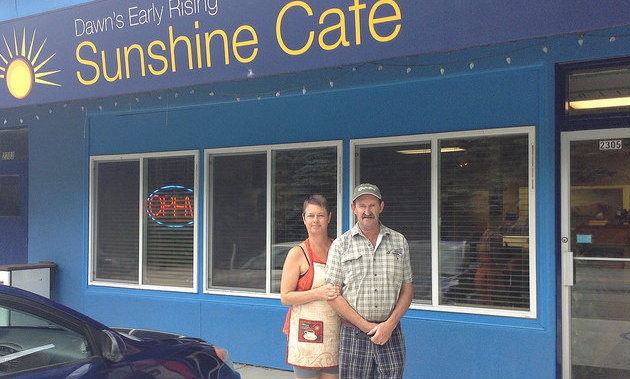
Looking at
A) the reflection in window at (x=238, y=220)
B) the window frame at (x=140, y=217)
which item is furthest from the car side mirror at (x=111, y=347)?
the window frame at (x=140, y=217)

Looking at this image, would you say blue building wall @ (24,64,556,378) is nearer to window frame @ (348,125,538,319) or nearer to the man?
window frame @ (348,125,538,319)

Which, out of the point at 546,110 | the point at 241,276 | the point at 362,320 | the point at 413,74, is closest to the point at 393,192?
the point at 413,74

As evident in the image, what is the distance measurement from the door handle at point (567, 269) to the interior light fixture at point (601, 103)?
125 centimetres

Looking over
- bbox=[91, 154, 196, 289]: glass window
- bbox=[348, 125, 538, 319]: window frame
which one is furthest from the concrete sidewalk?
bbox=[348, 125, 538, 319]: window frame

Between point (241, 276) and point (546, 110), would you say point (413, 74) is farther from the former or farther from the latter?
point (241, 276)

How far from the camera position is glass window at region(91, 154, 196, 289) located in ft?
24.6

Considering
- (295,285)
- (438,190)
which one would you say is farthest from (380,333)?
(438,190)

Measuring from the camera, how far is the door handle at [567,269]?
17.4ft

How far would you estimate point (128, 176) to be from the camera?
8.00 metres

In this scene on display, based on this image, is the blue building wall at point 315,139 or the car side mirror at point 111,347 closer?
the car side mirror at point 111,347

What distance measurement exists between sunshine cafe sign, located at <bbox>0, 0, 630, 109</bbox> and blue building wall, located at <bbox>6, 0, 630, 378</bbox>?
1172mm

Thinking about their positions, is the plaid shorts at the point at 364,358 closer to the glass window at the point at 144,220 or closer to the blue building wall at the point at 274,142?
the blue building wall at the point at 274,142

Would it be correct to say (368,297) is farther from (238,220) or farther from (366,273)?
(238,220)

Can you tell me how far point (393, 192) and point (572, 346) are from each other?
2.08m
